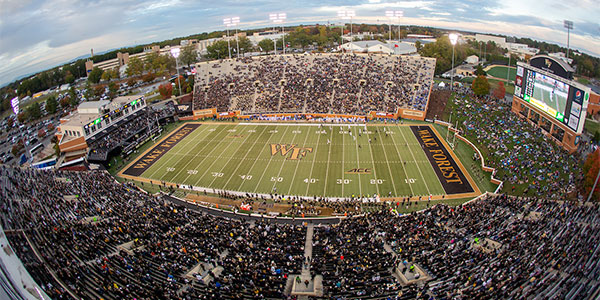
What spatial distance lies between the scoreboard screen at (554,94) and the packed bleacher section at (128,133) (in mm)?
Result: 43807

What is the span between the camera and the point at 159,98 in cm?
6328

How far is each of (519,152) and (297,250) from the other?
2428 centimetres

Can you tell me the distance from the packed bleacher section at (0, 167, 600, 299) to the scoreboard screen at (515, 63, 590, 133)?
12573 millimetres

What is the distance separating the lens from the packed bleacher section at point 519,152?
28.5m

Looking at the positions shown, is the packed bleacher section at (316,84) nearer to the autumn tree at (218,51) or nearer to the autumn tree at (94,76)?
the autumn tree at (218,51)

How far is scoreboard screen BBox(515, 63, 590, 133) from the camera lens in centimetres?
3173

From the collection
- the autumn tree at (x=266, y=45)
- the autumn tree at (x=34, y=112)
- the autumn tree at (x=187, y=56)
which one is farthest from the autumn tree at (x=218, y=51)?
the autumn tree at (x=34, y=112)

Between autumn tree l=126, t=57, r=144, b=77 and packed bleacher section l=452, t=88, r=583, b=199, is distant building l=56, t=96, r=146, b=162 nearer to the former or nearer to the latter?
autumn tree l=126, t=57, r=144, b=77

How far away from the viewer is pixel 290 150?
39750mm

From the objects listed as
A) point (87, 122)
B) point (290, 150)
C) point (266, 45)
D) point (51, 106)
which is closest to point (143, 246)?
point (290, 150)

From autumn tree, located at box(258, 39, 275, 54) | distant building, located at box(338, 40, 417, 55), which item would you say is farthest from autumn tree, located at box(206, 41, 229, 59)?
distant building, located at box(338, 40, 417, 55)

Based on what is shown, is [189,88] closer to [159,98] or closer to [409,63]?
[159,98]

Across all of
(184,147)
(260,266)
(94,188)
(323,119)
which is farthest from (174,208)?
(323,119)

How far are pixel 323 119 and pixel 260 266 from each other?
32.1 meters
